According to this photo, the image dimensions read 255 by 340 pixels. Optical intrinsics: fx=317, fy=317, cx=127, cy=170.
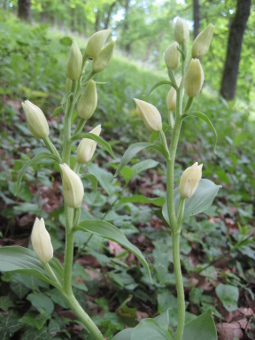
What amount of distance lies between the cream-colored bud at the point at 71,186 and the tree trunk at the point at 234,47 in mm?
6163

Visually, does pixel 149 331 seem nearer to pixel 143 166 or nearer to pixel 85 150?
pixel 85 150

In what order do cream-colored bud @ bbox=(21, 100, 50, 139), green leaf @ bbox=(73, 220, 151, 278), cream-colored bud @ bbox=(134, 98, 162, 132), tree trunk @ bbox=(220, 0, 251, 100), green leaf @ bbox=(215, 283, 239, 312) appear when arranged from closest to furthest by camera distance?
1. green leaf @ bbox=(73, 220, 151, 278)
2. cream-colored bud @ bbox=(21, 100, 50, 139)
3. cream-colored bud @ bbox=(134, 98, 162, 132)
4. green leaf @ bbox=(215, 283, 239, 312)
5. tree trunk @ bbox=(220, 0, 251, 100)

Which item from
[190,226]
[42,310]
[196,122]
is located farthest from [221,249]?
[196,122]

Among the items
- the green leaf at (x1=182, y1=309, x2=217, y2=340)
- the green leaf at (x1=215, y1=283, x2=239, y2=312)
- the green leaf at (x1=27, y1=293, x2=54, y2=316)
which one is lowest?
the green leaf at (x1=215, y1=283, x2=239, y2=312)

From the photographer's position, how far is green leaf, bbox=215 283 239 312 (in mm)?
1531

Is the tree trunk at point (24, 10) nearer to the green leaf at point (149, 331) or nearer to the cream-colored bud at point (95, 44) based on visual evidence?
the cream-colored bud at point (95, 44)

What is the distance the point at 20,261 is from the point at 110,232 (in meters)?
0.32

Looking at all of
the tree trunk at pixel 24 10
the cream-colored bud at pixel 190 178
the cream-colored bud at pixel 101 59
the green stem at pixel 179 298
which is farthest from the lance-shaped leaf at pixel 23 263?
the tree trunk at pixel 24 10

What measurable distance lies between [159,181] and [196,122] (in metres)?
1.28

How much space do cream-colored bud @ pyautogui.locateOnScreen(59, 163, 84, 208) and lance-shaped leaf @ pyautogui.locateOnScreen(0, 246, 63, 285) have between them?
0.23 metres

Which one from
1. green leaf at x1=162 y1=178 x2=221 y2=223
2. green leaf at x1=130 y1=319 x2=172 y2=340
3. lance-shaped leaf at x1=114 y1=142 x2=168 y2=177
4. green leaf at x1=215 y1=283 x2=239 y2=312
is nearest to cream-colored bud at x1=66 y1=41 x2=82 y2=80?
lance-shaped leaf at x1=114 y1=142 x2=168 y2=177

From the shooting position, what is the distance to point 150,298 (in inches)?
63.6

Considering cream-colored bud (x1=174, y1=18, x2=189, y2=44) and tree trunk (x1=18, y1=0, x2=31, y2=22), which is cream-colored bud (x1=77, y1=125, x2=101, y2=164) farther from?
tree trunk (x1=18, y1=0, x2=31, y2=22)

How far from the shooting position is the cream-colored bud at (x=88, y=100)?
3.31 feet
